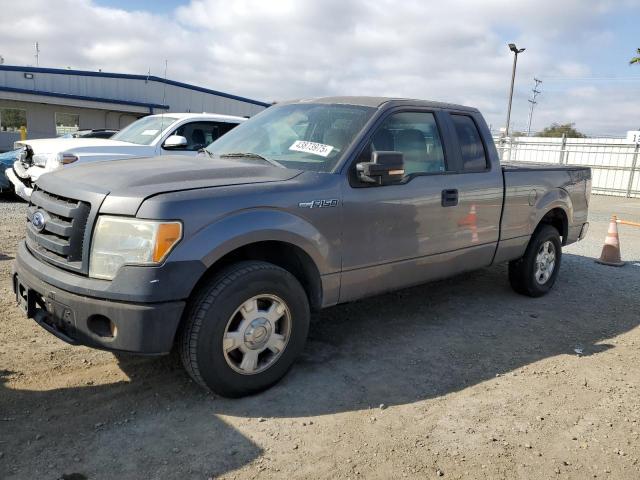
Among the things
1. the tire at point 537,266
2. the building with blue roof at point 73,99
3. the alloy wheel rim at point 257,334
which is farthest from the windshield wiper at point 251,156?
the building with blue roof at point 73,99

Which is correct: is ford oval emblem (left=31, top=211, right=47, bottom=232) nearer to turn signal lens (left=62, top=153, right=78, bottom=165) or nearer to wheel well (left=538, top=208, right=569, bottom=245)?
turn signal lens (left=62, top=153, right=78, bottom=165)

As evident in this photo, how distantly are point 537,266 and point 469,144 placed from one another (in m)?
1.77

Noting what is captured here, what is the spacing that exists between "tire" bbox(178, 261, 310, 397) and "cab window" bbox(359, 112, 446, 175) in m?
1.24

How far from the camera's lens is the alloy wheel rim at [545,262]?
231 inches

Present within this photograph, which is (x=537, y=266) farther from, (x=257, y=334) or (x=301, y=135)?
(x=257, y=334)

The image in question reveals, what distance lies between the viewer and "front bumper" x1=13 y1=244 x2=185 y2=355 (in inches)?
114

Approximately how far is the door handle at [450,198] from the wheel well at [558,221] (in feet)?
6.25

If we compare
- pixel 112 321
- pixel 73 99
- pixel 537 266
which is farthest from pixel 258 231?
pixel 73 99

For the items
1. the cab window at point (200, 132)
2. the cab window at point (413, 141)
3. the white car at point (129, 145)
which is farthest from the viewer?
the cab window at point (200, 132)

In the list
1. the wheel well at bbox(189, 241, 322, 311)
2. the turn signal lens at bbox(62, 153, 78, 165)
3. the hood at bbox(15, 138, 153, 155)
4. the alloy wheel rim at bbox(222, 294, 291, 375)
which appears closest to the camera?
the alloy wheel rim at bbox(222, 294, 291, 375)

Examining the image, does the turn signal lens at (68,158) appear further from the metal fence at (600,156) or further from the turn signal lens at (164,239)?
the metal fence at (600,156)

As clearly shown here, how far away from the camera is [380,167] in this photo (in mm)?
3689

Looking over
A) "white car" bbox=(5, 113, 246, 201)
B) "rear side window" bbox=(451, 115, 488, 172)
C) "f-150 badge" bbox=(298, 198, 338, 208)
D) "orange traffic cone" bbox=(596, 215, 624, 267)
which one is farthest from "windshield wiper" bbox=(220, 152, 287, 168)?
"orange traffic cone" bbox=(596, 215, 624, 267)

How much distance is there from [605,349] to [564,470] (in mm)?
2080
